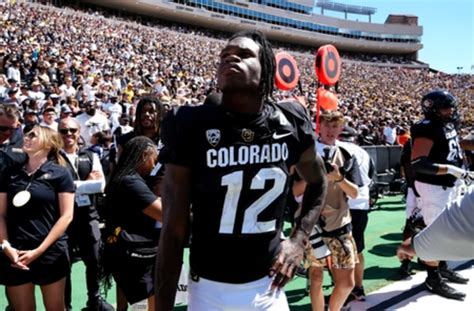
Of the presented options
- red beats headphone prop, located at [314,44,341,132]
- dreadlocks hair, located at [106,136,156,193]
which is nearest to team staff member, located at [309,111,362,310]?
dreadlocks hair, located at [106,136,156,193]

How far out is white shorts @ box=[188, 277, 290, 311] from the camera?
5.26ft

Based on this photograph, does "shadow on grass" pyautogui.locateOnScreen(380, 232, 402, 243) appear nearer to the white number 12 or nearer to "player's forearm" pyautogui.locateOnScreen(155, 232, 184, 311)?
the white number 12

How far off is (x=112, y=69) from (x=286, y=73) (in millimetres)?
11752

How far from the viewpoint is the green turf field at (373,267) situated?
4.18 metres

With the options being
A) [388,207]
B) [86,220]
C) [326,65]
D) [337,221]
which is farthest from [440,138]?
[388,207]

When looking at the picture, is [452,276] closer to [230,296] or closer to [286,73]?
[230,296]

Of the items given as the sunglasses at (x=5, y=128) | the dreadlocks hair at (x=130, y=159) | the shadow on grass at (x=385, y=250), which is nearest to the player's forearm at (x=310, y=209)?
the dreadlocks hair at (x=130, y=159)

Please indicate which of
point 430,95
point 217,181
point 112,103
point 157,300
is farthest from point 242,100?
point 112,103

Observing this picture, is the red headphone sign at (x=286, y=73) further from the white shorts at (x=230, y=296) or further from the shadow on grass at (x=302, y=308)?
the white shorts at (x=230, y=296)

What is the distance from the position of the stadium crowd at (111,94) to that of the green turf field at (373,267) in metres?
0.75

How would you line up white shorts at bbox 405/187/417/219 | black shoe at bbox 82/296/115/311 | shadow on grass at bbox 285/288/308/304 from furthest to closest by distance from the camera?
white shorts at bbox 405/187/417/219, shadow on grass at bbox 285/288/308/304, black shoe at bbox 82/296/115/311

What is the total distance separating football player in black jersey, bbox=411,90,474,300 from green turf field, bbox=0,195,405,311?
0.73m

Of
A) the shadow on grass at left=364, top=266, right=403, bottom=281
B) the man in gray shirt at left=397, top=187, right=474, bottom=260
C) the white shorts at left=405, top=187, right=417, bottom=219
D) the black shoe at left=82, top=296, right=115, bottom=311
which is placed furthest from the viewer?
the white shorts at left=405, top=187, right=417, bottom=219

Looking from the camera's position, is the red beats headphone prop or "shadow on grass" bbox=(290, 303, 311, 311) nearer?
"shadow on grass" bbox=(290, 303, 311, 311)
